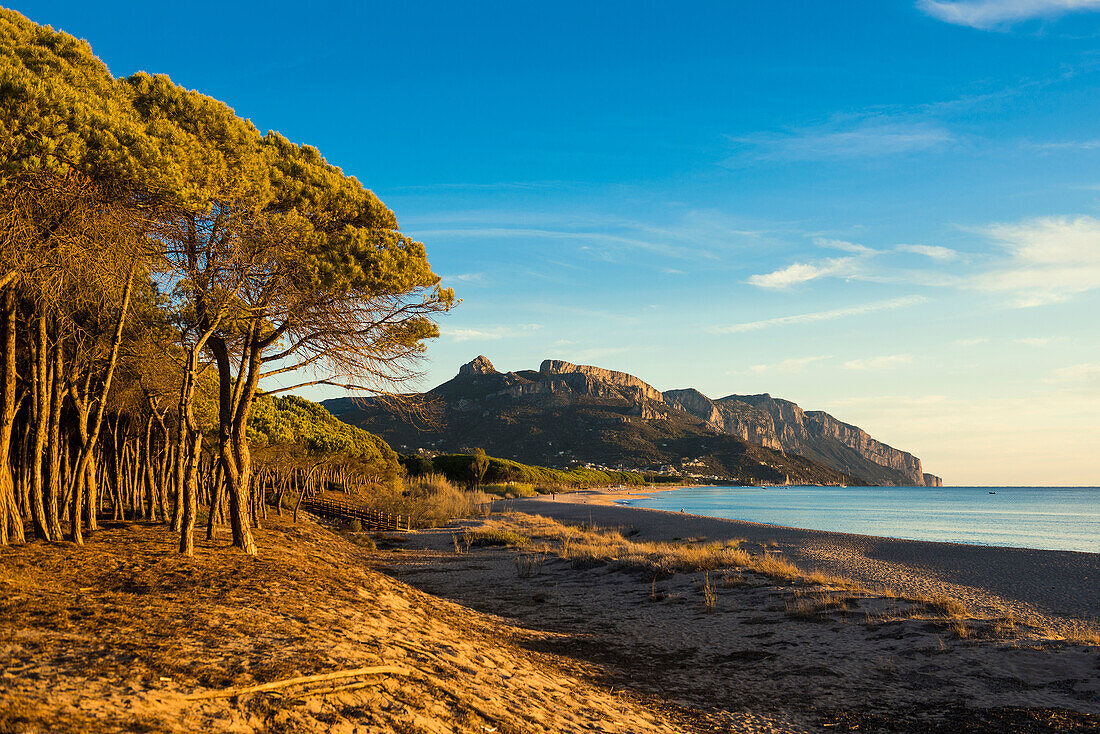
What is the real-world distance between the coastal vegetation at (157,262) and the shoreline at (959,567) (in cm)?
1674

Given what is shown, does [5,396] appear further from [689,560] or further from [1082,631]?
[1082,631]

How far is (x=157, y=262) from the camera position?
10.2 meters

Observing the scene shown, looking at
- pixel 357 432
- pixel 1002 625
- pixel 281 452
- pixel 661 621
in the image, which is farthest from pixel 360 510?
pixel 1002 625

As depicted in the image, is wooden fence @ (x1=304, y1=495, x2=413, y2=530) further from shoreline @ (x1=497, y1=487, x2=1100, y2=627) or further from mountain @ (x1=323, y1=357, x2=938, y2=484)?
mountain @ (x1=323, y1=357, x2=938, y2=484)

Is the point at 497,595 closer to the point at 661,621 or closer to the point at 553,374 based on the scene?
the point at 661,621

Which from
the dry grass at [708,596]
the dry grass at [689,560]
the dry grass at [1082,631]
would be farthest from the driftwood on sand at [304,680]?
the dry grass at [1082,631]

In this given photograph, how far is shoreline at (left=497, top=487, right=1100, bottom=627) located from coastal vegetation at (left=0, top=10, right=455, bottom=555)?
16.7 metres

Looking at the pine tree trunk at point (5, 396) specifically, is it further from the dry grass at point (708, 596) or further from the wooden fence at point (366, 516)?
the wooden fence at point (366, 516)

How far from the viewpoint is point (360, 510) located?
34250 millimetres

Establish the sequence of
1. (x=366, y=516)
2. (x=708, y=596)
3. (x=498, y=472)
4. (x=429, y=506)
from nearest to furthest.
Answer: (x=708, y=596)
(x=366, y=516)
(x=429, y=506)
(x=498, y=472)

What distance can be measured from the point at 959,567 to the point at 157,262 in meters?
26.9

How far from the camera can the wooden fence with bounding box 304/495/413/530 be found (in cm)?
3231

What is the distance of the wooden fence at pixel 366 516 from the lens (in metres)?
32.3

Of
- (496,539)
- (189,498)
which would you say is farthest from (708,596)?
(496,539)
